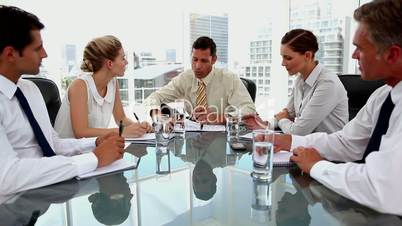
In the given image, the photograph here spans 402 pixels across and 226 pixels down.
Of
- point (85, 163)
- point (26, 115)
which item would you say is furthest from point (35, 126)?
point (85, 163)

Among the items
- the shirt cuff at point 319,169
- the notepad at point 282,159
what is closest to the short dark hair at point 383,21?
the shirt cuff at point 319,169

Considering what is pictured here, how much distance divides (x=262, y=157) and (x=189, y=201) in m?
0.31

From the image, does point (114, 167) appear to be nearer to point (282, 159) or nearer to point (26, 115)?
point (26, 115)

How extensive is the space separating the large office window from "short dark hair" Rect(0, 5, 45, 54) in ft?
9.87

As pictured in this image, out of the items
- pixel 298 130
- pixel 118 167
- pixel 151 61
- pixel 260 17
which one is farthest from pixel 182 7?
Answer: pixel 118 167

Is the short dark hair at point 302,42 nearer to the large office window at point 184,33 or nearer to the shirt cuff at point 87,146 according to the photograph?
the shirt cuff at point 87,146

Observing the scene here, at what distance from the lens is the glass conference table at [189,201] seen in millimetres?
776

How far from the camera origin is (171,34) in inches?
205

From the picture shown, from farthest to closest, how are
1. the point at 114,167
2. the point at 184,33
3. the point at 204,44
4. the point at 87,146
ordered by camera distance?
1. the point at 184,33
2. the point at 204,44
3. the point at 87,146
4. the point at 114,167

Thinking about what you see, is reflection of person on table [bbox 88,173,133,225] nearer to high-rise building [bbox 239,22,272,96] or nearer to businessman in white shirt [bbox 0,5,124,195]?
businessman in white shirt [bbox 0,5,124,195]

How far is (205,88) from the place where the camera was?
2676 mm

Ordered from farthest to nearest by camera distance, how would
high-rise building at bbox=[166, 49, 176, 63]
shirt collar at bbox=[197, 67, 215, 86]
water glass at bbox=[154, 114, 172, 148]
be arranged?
high-rise building at bbox=[166, 49, 176, 63] < shirt collar at bbox=[197, 67, 215, 86] < water glass at bbox=[154, 114, 172, 148]

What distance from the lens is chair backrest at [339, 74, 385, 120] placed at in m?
2.13

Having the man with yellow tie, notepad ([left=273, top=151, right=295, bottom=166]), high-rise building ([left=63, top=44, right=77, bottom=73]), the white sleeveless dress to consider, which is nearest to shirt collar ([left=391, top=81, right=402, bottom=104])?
notepad ([left=273, top=151, right=295, bottom=166])
